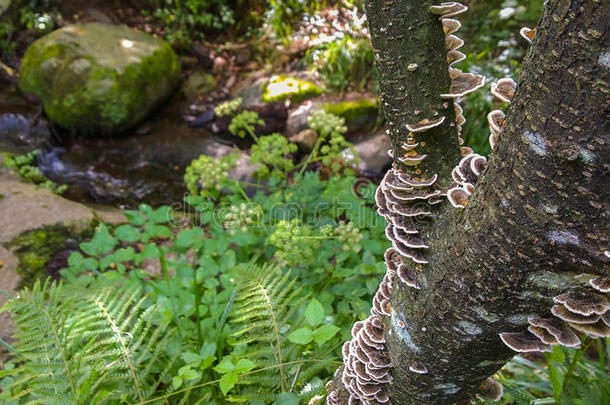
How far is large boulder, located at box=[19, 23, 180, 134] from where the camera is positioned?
7.35 m

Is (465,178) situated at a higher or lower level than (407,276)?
higher

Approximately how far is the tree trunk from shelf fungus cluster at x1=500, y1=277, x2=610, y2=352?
0.08 feet

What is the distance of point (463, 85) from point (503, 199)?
1.24 feet

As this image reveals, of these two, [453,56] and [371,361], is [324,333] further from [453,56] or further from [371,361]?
[453,56]

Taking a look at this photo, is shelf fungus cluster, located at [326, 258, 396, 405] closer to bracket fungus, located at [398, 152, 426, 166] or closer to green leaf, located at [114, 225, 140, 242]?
bracket fungus, located at [398, 152, 426, 166]

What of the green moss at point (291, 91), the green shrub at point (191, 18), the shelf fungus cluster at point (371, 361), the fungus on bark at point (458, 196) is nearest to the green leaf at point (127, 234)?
the shelf fungus cluster at point (371, 361)

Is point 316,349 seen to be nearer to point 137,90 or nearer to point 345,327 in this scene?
point 345,327

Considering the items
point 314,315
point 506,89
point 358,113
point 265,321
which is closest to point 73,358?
point 265,321

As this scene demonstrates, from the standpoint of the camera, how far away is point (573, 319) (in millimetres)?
911

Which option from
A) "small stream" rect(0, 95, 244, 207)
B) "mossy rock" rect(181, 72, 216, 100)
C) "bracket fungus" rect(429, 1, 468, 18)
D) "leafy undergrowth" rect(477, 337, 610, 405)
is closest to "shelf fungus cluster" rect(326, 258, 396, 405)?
"leafy undergrowth" rect(477, 337, 610, 405)

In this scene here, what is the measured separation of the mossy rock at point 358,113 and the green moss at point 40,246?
3.89 m

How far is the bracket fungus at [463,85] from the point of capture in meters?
1.10

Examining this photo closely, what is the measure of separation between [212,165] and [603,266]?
108 inches

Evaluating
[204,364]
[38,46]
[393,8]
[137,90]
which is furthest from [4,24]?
[393,8]
